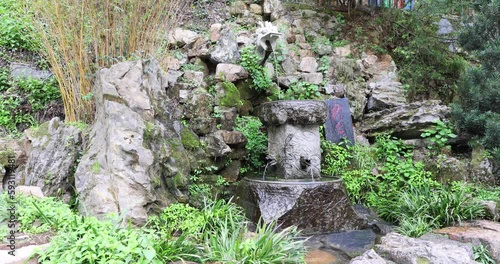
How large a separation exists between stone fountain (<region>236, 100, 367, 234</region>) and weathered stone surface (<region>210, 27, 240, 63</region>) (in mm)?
1111

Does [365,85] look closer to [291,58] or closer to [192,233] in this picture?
[291,58]

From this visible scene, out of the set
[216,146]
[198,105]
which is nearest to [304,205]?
[216,146]

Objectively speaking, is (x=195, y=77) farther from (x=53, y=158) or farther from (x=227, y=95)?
(x=53, y=158)

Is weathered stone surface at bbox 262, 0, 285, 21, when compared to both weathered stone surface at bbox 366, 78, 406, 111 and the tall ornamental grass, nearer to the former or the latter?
weathered stone surface at bbox 366, 78, 406, 111

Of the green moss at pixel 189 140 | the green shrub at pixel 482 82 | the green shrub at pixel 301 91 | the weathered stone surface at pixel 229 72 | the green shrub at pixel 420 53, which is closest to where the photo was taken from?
the green moss at pixel 189 140

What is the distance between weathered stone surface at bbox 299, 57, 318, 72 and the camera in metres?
7.46

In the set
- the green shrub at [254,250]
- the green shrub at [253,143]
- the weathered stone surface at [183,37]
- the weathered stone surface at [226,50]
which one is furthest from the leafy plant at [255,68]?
the green shrub at [254,250]

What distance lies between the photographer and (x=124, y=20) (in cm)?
440

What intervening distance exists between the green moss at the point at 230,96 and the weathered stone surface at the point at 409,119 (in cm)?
237

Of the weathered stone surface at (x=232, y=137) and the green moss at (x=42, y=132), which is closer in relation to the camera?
the green moss at (x=42, y=132)

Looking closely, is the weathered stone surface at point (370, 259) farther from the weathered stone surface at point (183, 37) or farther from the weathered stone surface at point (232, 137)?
the weathered stone surface at point (183, 37)

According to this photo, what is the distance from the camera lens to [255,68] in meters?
6.14

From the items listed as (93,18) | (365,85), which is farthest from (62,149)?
(365,85)

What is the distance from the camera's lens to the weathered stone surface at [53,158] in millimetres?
3967
